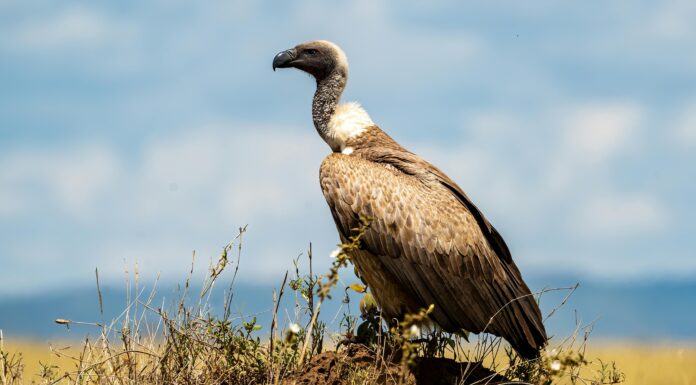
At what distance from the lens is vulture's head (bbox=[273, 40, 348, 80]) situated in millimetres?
10938

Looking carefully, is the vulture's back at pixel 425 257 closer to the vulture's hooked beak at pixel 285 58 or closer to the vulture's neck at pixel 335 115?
the vulture's neck at pixel 335 115

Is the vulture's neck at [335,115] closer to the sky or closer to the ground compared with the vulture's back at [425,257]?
closer to the sky

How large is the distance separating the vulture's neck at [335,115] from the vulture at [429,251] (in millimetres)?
765

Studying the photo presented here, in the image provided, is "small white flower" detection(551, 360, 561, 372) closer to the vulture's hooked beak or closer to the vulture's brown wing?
the vulture's brown wing

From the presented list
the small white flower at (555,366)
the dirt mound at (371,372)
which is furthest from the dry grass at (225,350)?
the small white flower at (555,366)

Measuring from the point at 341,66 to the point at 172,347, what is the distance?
12.1 feet

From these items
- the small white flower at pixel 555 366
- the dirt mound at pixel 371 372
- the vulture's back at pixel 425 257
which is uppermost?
the vulture's back at pixel 425 257

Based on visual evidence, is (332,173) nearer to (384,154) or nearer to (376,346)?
(384,154)

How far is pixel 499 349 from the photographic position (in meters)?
9.53

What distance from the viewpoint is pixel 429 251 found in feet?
29.7

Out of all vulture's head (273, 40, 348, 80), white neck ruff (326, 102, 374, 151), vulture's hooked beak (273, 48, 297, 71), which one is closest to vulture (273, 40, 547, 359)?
white neck ruff (326, 102, 374, 151)

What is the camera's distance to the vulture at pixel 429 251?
8961 mm

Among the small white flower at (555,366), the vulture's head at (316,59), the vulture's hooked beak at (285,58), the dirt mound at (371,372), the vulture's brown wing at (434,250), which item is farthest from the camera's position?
the vulture's hooked beak at (285,58)

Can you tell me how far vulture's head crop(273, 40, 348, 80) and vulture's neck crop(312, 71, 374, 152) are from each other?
0.08 m
